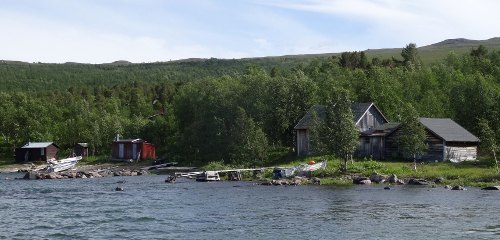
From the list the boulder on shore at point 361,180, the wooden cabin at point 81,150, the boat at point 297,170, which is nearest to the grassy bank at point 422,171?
the boulder on shore at point 361,180

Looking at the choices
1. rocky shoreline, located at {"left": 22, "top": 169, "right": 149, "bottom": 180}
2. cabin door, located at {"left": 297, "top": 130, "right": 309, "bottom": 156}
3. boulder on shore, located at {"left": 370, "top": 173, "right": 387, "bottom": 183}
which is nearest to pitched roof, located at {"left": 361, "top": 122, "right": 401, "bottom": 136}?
cabin door, located at {"left": 297, "top": 130, "right": 309, "bottom": 156}

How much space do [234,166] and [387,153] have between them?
1662 cm

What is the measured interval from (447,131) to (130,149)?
48.0 meters

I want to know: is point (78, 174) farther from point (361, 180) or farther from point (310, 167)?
point (361, 180)

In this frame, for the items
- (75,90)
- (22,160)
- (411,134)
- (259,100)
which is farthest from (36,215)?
(75,90)

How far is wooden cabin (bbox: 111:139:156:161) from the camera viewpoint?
9975 centimetres

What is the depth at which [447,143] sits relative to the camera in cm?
6819

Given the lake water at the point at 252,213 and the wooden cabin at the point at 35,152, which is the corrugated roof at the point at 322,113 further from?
the wooden cabin at the point at 35,152

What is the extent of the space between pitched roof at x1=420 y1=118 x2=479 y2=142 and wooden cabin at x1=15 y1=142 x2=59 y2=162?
60227 millimetres

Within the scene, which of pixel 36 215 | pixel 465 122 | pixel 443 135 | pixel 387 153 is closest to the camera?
pixel 36 215

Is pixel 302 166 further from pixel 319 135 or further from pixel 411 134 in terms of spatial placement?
pixel 411 134

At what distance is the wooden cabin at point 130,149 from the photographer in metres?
99.8

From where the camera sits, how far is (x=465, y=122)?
8344 centimetres

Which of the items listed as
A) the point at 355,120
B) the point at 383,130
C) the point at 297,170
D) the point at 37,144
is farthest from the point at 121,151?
the point at 297,170
